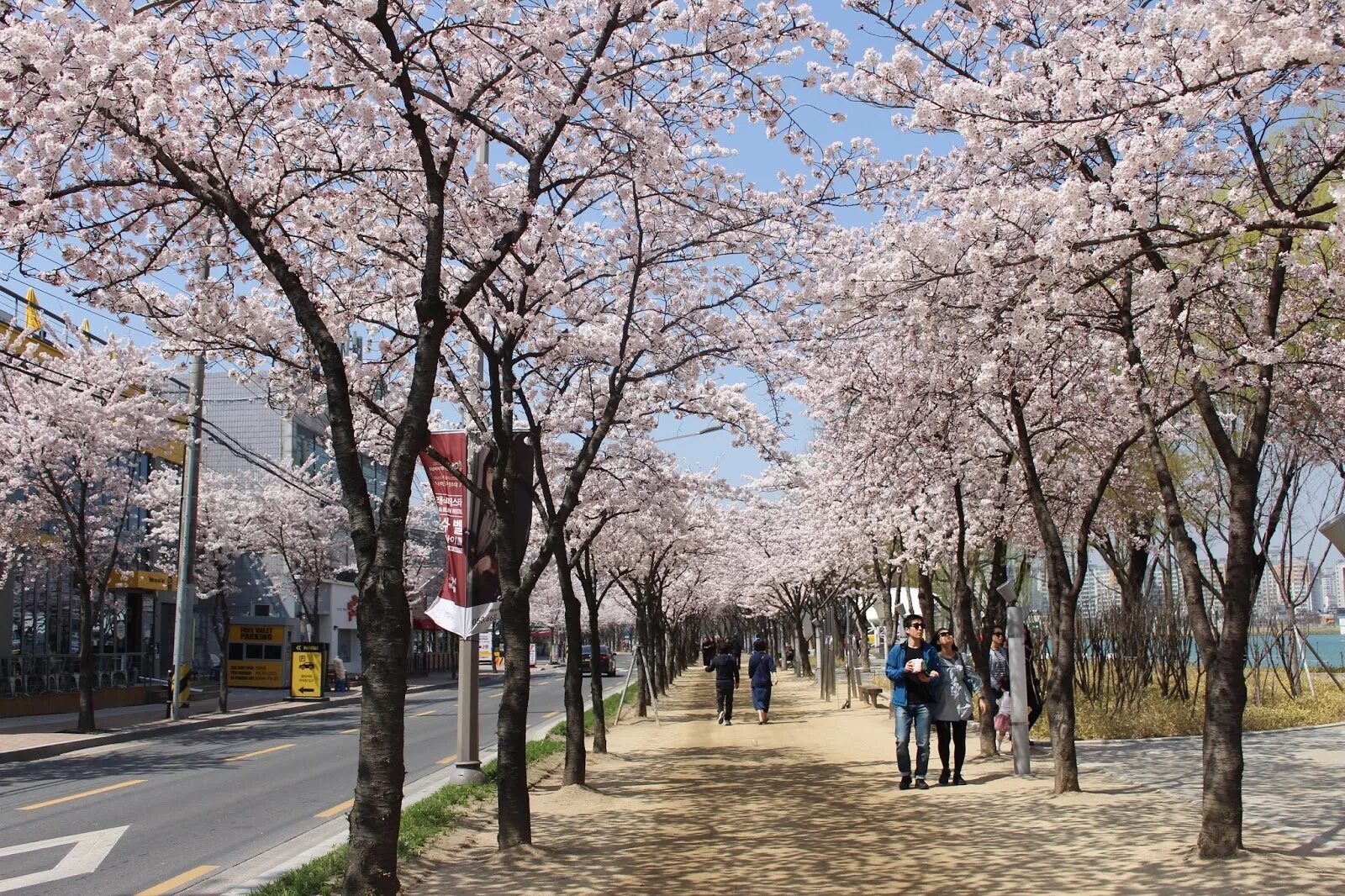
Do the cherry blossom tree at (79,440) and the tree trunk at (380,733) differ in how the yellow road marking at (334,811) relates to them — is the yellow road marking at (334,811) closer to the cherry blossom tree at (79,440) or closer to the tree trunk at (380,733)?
the tree trunk at (380,733)

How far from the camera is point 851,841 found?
9211mm

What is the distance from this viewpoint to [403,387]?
13297mm

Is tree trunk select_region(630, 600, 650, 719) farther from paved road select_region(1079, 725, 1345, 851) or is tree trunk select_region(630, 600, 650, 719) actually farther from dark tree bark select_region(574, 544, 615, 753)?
paved road select_region(1079, 725, 1345, 851)

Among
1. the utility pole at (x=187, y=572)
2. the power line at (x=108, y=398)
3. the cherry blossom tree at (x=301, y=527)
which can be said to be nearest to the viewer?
the power line at (x=108, y=398)

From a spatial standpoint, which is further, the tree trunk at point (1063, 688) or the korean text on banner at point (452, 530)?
the korean text on banner at point (452, 530)

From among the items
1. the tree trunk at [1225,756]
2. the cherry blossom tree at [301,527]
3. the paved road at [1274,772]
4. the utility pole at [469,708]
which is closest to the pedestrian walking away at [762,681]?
the paved road at [1274,772]

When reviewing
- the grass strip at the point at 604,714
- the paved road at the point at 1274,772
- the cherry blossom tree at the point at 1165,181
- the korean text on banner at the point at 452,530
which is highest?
the cherry blossom tree at the point at 1165,181

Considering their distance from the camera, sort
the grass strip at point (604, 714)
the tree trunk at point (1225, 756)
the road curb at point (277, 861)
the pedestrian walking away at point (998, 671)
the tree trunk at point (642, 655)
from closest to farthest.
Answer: the tree trunk at point (1225, 756)
the road curb at point (277, 861)
the pedestrian walking away at point (998, 671)
the grass strip at point (604, 714)
the tree trunk at point (642, 655)

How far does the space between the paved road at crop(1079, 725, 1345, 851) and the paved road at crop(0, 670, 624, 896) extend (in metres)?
8.51

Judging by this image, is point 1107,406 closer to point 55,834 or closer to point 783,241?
point 783,241

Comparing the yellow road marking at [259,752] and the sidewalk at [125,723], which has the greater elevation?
the yellow road marking at [259,752]

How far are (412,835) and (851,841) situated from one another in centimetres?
371

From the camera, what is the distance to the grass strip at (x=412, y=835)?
787 centimetres

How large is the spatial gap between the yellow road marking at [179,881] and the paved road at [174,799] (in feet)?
0.23
